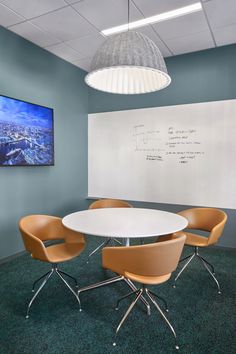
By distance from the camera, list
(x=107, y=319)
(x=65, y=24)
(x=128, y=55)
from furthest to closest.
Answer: (x=65, y=24) < (x=107, y=319) < (x=128, y=55)

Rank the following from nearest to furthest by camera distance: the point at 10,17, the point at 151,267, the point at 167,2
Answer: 1. the point at 151,267
2. the point at 167,2
3. the point at 10,17

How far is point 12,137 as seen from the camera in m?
3.25

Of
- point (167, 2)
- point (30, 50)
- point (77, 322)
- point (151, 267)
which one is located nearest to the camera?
point (151, 267)

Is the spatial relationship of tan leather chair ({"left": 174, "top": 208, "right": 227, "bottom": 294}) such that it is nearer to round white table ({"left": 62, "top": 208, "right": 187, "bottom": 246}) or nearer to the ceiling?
round white table ({"left": 62, "top": 208, "right": 187, "bottom": 246})

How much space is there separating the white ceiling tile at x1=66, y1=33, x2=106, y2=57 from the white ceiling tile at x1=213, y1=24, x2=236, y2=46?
1.53 meters

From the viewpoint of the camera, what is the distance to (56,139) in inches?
159

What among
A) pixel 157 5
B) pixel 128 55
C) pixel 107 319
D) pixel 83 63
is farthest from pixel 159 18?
pixel 107 319

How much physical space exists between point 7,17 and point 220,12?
8.04 feet

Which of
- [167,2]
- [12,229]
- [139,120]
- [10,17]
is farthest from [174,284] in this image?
[10,17]

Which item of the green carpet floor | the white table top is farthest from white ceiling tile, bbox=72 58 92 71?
the green carpet floor

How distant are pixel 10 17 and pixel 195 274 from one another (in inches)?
147

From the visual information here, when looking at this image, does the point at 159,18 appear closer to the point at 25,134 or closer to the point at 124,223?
the point at 25,134

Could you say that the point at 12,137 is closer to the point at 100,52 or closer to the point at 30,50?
the point at 30,50

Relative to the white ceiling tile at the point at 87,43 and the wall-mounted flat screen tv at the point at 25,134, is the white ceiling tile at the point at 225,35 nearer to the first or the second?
the white ceiling tile at the point at 87,43
